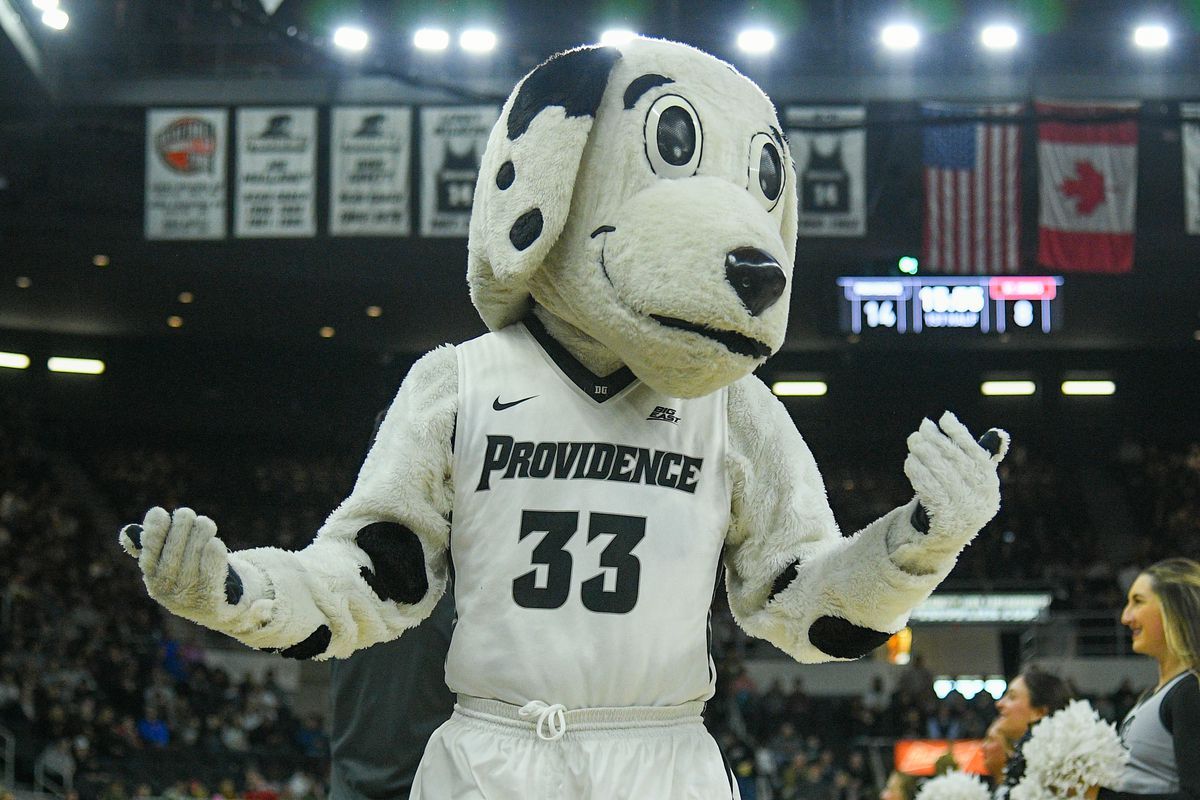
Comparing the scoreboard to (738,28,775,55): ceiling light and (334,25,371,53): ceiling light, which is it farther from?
(334,25,371,53): ceiling light

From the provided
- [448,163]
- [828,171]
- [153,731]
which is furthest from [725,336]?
[153,731]

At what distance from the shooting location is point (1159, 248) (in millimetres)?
16406

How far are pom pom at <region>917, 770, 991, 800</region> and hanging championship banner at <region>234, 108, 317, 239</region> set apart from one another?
362 inches

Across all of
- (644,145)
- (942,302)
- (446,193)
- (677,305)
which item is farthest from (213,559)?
(942,302)

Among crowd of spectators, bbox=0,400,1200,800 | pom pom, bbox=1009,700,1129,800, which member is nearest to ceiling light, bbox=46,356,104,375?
crowd of spectators, bbox=0,400,1200,800

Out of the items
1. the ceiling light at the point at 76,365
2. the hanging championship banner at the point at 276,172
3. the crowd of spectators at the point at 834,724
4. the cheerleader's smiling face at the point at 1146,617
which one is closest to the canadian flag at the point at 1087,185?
the crowd of spectators at the point at 834,724

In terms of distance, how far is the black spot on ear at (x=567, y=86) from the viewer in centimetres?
223

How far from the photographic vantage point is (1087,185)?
12195 millimetres

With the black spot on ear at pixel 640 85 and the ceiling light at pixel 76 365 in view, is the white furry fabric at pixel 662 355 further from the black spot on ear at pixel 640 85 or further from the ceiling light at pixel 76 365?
the ceiling light at pixel 76 365

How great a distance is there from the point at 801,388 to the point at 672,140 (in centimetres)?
1903

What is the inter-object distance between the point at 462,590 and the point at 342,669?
1104mm

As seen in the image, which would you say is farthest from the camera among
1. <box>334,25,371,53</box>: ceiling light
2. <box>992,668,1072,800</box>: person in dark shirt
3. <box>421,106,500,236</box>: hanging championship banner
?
<box>334,25,371,53</box>: ceiling light

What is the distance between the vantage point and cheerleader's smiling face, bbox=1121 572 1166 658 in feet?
12.1

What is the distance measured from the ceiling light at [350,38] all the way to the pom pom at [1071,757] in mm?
11218
